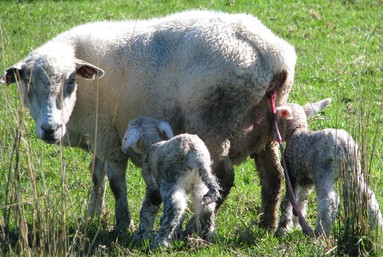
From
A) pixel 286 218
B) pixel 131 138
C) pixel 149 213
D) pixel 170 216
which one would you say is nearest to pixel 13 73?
pixel 131 138

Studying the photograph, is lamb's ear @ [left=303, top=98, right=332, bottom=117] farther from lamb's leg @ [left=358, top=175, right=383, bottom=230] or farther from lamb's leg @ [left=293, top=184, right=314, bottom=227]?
lamb's leg @ [left=358, top=175, right=383, bottom=230]

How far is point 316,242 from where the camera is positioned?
602 cm

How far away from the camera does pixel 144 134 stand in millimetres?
7008

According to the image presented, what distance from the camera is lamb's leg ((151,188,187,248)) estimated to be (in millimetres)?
6320

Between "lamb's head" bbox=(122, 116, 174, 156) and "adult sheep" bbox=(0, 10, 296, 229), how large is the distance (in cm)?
23

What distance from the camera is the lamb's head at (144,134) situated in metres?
7.01

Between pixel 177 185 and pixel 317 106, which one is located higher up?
pixel 317 106

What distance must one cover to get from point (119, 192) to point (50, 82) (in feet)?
4.64

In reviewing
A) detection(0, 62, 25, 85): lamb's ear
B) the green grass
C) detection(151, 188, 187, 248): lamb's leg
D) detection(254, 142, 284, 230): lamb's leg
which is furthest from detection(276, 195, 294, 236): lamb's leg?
detection(0, 62, 25, 85): lamb's ear

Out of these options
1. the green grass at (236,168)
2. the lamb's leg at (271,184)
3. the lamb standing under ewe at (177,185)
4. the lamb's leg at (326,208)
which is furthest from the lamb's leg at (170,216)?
the lamb's leg at (271,184)

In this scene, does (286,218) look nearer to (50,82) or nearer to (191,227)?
(191,227)

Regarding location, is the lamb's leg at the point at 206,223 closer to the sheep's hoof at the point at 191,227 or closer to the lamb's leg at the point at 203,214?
the lamb's leg at the point at 203,214

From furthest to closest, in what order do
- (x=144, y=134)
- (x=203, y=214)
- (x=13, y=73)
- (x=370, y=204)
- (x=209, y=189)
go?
(x=13, y=73)
(x=144, y=134)
(x=203, y=214)
(x=209, y=189)
(x=370, y=204)

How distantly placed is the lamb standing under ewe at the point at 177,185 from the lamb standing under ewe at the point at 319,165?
2.79 ft
